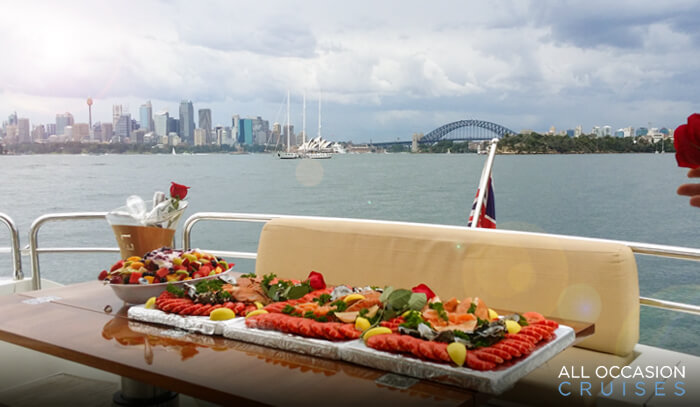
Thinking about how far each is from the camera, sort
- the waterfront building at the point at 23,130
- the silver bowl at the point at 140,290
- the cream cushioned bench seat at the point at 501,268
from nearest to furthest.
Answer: the silver bowl at the point at 140,290, the cream cushioned bench seat at the point at 501,268, the waterfront building at the point at 23,130

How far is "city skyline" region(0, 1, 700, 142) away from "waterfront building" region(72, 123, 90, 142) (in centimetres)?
2768

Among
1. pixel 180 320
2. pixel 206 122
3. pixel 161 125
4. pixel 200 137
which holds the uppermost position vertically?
pixel 206 122

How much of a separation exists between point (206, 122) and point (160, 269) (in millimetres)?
31927

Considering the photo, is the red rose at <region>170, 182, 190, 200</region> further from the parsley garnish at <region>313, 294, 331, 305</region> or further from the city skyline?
the city skyline

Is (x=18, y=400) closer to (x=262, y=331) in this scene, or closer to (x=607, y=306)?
(x=262, y=331)

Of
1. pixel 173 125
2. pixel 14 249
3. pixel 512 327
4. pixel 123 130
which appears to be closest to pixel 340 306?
pixel 512 327

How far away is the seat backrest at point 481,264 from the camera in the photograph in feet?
7.77

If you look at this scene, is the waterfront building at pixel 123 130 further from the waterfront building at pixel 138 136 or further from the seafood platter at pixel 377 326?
the seafood platter at pixel 377 326

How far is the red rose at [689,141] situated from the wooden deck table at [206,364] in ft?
2.05

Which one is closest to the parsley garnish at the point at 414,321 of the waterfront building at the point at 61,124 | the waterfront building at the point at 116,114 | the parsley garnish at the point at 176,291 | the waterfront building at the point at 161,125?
the parsley garnish at the point at 176,291

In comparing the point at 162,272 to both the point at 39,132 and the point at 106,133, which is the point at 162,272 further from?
the point at 106,133

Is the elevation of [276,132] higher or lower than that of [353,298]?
higher

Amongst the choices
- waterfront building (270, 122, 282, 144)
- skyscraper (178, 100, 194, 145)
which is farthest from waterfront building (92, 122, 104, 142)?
waterfront building (270, 122, 282, 144)

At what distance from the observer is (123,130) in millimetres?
26547
